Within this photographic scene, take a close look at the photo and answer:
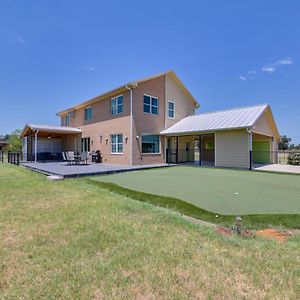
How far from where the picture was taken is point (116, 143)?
64.6ft

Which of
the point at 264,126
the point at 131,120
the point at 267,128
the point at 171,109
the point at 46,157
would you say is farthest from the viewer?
the point at 46,157

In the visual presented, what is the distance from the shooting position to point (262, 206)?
6.19m

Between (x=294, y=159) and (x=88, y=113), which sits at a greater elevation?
(x=88, y=113)

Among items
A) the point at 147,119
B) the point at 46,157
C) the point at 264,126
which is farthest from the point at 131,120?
the point at 46,157

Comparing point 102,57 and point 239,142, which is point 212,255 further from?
point 102,57

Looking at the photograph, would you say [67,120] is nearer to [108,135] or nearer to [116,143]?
[108,135]

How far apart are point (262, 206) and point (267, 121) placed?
16105 mm

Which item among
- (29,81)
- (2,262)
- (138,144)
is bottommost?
(2,262)

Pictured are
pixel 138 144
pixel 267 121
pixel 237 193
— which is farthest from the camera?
pixel 267 121

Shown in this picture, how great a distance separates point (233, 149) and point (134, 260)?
50.0ft

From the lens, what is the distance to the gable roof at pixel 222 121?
16.5m

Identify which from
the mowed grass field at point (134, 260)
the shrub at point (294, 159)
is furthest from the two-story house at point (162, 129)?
the mowed grass field at point (134, 260)

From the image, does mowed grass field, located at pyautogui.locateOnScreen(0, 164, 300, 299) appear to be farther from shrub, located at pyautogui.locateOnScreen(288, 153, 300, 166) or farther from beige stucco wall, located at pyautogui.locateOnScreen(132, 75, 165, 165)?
shrub, located at pyautogui.locateOnScreen(288, 153, 300, 166)

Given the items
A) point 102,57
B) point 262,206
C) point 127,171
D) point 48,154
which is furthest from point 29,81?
point 262,206
